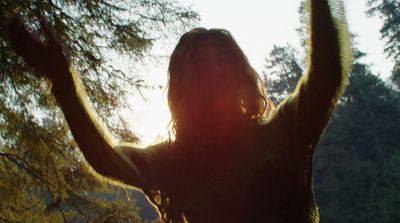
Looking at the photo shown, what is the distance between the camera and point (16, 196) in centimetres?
546

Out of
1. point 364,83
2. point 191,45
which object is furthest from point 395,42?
point 191,45

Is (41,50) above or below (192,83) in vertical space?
above

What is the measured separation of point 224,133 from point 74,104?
2.01ft

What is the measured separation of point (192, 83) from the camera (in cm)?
187

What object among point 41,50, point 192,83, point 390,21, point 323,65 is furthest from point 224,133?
point 390,21

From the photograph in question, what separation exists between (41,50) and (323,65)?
90 cm

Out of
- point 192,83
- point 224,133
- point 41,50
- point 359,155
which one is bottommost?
point 359,155

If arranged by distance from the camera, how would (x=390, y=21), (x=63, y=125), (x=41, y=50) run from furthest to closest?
(x=390, y=21)
(x=63, y=125)
(x=41, y=50)

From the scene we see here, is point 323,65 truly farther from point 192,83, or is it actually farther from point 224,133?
point 192,83

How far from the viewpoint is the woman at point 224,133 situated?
51.8 inches

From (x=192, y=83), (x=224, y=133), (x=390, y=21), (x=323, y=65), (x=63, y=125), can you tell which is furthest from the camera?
(x=390, y=21)

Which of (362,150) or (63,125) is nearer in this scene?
(63,125)

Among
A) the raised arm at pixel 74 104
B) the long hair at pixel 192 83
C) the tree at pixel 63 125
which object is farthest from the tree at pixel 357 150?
the raised arm at pixel 74 104

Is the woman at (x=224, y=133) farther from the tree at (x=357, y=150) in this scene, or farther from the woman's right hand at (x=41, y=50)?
Answer: the tree at (x=357, y=150)
